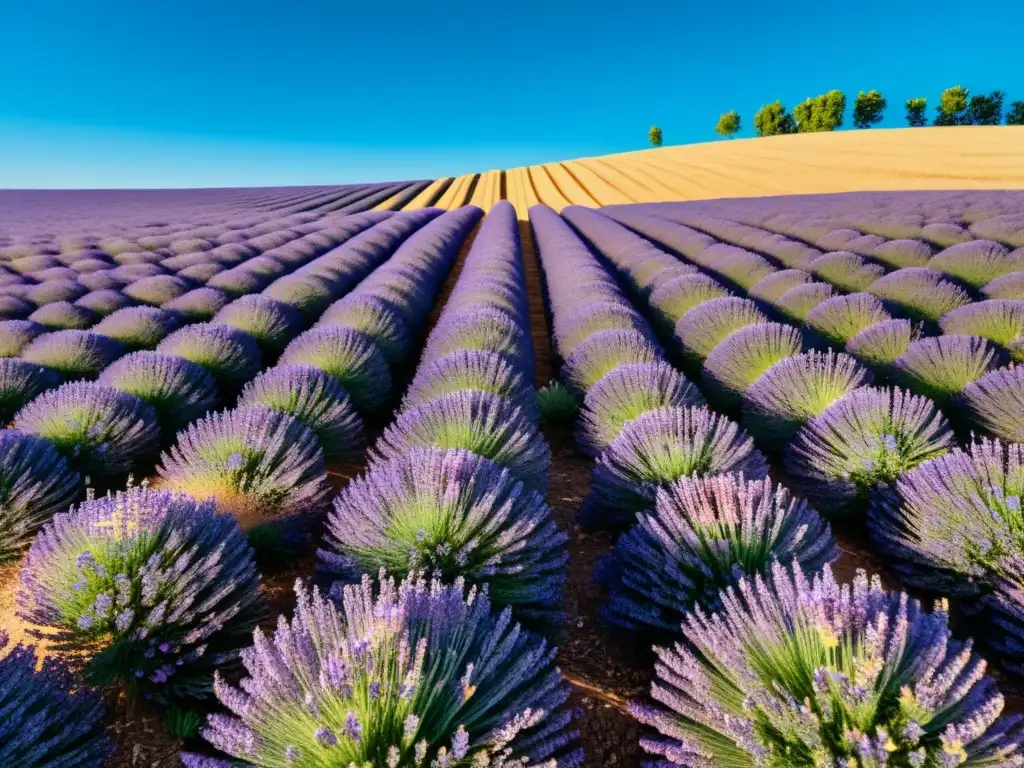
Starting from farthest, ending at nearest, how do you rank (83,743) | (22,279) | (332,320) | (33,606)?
(22,279)
(332,320)
(33,606)
(83,743)

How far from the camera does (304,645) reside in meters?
1.15

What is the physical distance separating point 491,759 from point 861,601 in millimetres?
856

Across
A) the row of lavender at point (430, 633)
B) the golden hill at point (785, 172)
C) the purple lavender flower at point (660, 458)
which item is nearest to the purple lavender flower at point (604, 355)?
the purple lavender flower at point (660, 458)

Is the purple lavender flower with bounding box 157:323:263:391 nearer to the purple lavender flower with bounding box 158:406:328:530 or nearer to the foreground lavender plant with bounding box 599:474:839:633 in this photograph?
the purple lavender flower with bounding box 158:406:328:530

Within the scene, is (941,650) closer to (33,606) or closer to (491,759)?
(491,759)

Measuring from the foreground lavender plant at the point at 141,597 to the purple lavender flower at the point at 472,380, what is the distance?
1.31 metres

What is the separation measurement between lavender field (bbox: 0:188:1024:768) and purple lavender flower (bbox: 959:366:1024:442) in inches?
0.7

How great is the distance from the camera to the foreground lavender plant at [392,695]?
980 millimetres

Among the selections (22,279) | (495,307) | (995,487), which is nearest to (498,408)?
(995,487)

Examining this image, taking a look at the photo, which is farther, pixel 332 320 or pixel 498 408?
pixel 332 320

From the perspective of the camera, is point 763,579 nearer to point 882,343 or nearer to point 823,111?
point 882,343

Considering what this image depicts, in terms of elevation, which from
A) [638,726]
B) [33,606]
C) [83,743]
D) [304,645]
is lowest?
[638,726]

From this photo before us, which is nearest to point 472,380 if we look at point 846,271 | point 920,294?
point 920,294

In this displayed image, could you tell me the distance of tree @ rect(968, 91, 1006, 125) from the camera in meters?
40.5
